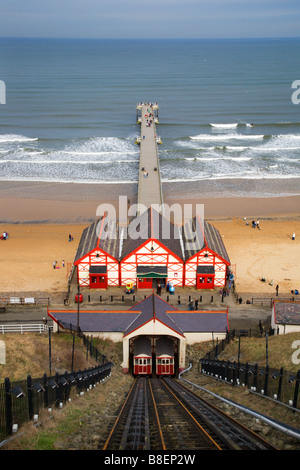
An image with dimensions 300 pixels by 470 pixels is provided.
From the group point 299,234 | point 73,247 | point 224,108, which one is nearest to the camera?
point 73,247

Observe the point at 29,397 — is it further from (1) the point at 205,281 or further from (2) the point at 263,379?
(1) the point at 205,281

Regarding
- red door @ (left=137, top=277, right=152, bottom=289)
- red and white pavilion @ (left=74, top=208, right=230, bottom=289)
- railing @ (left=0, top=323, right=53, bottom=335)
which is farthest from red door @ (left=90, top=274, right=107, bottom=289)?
railing @ (left=0, top=323, right=53, bottom=335)

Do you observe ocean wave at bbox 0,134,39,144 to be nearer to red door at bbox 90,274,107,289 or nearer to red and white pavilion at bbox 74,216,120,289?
red and white pavilion at bbox 74,216,120,289

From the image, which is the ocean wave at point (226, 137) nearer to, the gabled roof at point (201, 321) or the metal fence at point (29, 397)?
the gabled roof at point (201, 321)

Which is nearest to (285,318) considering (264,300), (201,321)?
(201,321)

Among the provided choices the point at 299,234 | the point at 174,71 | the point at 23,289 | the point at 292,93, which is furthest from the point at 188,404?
the point at 174,71
